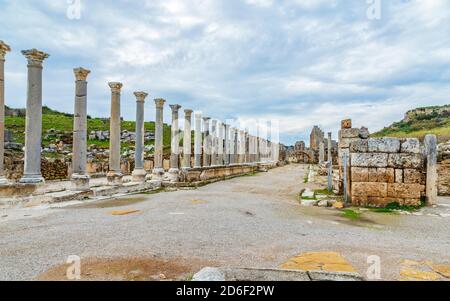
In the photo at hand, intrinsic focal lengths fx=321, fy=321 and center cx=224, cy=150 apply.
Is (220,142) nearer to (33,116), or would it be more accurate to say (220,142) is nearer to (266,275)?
(33,116)

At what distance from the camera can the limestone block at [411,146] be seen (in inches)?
373

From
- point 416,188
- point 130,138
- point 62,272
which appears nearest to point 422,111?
point 130,138

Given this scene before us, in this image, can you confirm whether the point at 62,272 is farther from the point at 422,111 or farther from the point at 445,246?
the point at 422,111

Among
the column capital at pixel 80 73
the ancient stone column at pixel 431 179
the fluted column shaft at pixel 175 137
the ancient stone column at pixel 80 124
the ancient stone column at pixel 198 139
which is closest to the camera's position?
the ancient stone column at pixel 431 179

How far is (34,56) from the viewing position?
9766 mm

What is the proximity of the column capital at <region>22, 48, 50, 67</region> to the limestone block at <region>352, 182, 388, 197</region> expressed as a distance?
10.3 m

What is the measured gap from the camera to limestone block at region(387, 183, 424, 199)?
367 inches

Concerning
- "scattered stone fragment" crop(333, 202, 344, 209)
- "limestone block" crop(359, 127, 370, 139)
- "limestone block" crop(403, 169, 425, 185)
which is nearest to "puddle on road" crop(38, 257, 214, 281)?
"scattered stone fragment" crop(333, 202, 344, 209)

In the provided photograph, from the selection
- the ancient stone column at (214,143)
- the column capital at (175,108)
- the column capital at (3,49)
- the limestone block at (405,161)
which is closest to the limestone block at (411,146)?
the limestone block at (405,161)

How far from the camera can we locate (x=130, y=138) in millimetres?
37062

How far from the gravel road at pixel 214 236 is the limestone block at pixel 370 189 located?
4.26 feet

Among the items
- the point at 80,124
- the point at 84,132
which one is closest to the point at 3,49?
the point at 80,124

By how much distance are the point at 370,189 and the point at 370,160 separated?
0.86 meters

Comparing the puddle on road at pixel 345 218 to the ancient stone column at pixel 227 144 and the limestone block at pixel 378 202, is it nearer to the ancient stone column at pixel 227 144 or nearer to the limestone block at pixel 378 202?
the limestone block at pixel 378 202
